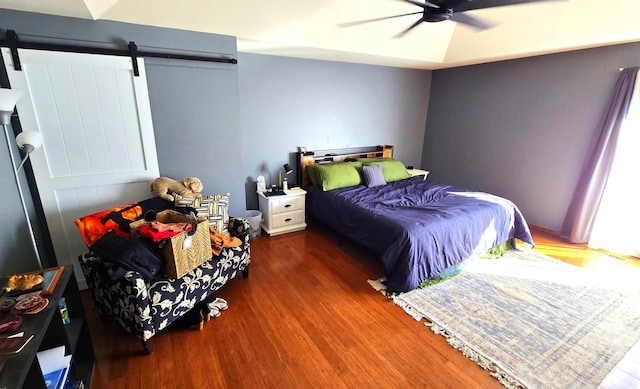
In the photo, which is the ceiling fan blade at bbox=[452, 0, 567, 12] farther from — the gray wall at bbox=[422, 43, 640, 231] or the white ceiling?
the gray wall at bbox=[422, 43, 640, 231]

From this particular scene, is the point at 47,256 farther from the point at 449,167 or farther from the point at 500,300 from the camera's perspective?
the point at 449,167

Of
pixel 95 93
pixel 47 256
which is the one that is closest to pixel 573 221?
pixel 95 93

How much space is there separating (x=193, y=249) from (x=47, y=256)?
4.49 ft

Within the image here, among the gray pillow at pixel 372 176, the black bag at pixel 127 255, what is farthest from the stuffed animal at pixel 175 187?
the gray pillow at pixel 372 176

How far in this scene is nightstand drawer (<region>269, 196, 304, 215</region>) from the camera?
342 cm

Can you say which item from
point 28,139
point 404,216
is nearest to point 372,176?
point 404,216

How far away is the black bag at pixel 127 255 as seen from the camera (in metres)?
1.66

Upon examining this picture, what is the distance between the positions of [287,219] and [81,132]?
2140 mm

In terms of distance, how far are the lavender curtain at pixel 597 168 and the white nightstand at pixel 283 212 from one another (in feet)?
10.6

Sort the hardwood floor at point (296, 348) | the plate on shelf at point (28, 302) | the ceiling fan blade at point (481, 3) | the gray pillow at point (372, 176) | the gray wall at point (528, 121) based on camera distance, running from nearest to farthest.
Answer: the plate on shelf at point (28, 302) < the hardwood floor at point (296, 348) < the ceiling fan blade at point (481, 3) < the gray wall at point (528, 121) < the gray pillow at point (372, 176)

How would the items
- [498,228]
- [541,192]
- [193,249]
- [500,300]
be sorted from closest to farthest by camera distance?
[193,249] → [500,300] → [498,228] → [541,192]

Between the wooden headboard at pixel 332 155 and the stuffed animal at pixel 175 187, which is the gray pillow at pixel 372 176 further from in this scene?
the stuffed animal at pixel 175 187

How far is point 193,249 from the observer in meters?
1.91

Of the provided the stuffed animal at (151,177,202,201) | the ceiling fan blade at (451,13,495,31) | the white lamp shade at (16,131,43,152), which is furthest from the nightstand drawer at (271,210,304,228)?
the ceiling fan blade at (451,13,495,31)
